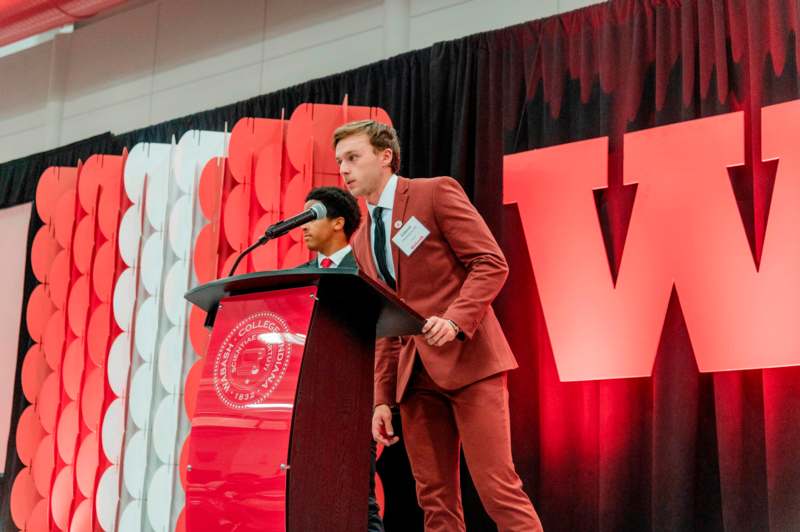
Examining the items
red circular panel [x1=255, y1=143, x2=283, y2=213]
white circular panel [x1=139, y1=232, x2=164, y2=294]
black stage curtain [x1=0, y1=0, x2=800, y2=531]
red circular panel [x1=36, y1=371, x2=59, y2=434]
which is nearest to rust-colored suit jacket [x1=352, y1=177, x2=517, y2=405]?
black stage curtain [x1=0, y1=0, x2=800, y2=531]

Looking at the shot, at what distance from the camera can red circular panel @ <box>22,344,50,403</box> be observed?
16.3 ft

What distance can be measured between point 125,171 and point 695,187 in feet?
8.91

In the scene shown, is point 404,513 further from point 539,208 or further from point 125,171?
point 125,171

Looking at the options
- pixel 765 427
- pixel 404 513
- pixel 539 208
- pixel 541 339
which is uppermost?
pixel 539 208

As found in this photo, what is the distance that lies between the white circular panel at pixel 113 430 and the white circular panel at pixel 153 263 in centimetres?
58

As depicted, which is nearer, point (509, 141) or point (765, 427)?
point (765, 427)

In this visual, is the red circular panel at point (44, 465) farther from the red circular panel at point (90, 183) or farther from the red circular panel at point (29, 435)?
the red circular panel at point (90, 183)

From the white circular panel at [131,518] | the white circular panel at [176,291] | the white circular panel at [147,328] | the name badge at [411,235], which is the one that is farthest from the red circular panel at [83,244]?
the name badge at [411,235]

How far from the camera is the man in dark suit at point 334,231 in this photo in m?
2.59

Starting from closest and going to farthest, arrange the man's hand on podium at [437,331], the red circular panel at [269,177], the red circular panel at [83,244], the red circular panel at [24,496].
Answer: the man's hand on podium at [437,331] < the red circular panel at [269,177] < the red circular panel at [83,244] < the red circular panel at [24,496]

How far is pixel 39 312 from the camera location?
506 centimetres

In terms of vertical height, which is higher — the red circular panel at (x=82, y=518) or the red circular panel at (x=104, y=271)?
the red circular panel at (x=104, y=271)

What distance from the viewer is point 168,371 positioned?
13.2 ft

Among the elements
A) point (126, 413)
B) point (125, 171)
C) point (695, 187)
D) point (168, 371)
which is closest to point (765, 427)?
point (695, 187)
